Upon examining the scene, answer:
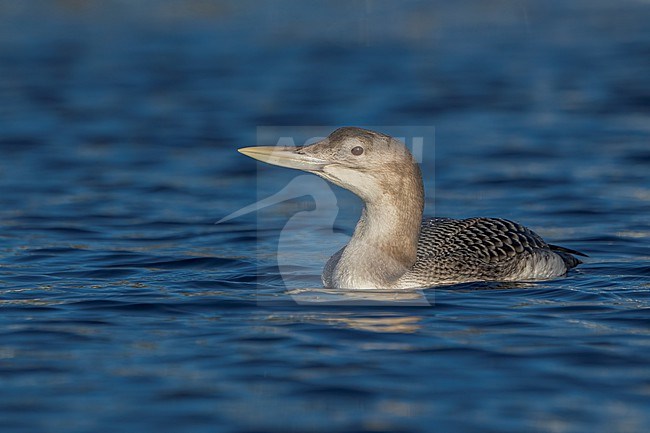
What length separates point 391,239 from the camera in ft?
26.5

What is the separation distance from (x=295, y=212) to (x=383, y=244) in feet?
10.2

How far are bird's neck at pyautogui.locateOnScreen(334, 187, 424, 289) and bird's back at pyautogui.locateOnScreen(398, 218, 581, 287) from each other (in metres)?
0.11

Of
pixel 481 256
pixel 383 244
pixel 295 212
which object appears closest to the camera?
pixel 383 244

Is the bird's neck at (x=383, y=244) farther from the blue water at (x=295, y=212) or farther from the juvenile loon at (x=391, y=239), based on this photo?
the blue water at (x=295, y=212)

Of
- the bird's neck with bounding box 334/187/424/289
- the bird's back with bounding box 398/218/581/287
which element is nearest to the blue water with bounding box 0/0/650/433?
the bird's back with bounding box 398/218/581/287

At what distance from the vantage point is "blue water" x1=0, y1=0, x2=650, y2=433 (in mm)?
5953

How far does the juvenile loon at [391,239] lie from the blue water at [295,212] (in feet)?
0.63

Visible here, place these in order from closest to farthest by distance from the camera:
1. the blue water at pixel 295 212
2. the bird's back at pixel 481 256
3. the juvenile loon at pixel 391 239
Answer: the blue water at pixel 295 212
the juvenile loon at pixel 391 239
the bird's back at pixel 481 256

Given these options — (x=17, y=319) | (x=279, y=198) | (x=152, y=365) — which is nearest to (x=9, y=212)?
(x=279, y=198)

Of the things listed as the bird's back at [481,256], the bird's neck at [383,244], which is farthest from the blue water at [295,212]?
the bird's neck at [383,244]

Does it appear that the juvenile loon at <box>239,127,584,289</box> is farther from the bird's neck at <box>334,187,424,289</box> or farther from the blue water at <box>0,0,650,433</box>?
the blue water at <box>0,0,650,433</box>

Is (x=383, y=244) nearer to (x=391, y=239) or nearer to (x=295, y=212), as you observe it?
(x=391, y=239)

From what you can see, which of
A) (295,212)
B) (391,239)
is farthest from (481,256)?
(295,212)

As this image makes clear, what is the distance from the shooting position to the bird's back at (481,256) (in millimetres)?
8164
